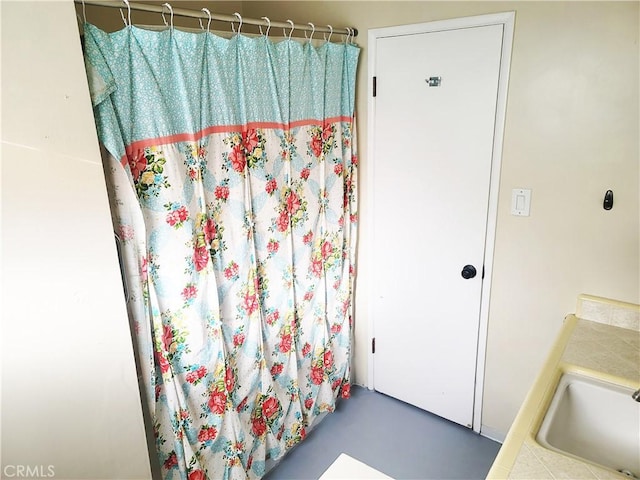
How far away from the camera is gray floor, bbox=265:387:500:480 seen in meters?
2.17

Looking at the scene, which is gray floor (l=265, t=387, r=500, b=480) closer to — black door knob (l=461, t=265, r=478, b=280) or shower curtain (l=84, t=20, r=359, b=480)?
shower curtain (l=84, t=20, r=359, b=480)

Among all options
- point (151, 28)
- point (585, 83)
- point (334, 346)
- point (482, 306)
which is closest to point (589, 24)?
point (585, 83)

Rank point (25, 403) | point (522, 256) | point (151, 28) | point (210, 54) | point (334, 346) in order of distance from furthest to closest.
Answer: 1. point (334, 346)
2. point (522, 256)
3. point (210, 54)
4. point (151, 28)
5. point (25, 403)

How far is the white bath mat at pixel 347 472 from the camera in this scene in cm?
109

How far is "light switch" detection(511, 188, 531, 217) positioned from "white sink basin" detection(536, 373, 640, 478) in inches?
29.3

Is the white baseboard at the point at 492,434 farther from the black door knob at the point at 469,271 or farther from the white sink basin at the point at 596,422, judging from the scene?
the white sink basin at the point at 596,422

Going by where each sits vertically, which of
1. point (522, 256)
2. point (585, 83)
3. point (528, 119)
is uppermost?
point (585, 83)

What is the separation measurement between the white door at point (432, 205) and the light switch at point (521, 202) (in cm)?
12

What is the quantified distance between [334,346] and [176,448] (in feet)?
3.40

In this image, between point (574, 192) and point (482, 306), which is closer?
point (574, 192)

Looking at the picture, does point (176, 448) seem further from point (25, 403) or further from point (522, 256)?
point (522, 256)

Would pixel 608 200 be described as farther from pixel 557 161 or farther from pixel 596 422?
pixel 596 422

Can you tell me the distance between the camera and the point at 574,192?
181 cm

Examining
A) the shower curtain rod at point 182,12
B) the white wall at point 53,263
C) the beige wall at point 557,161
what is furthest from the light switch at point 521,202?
the white wall at point 53,263
